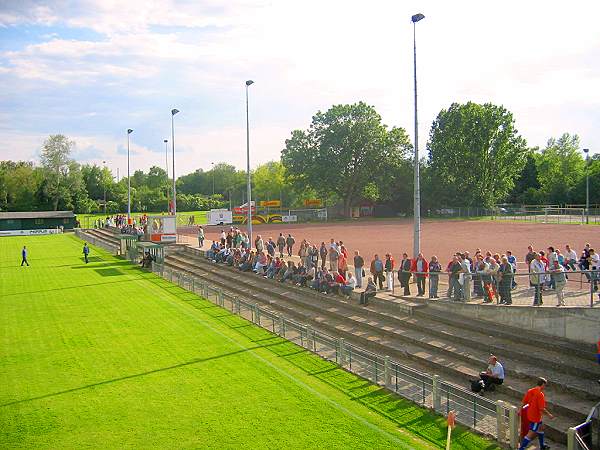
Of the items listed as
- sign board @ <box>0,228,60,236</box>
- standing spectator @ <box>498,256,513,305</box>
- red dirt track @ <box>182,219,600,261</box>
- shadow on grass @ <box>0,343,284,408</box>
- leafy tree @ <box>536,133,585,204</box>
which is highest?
leafy tree @ <box>536,133,585,204</box>

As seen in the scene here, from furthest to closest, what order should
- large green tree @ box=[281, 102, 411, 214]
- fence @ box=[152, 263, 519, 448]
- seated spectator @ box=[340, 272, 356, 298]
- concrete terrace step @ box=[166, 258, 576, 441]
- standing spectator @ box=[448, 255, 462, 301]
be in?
large green tree @ box=[281, 102, 411, 214], seated spectator @ box=[340, 272, 356, 298], standing spectator @ box=[448, 255, 462, 301], concrete terrace step @ box=[166, 258, 576, 441], fence @ box=[152, 263, 519, 448]

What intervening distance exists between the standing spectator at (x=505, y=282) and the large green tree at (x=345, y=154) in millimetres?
62546

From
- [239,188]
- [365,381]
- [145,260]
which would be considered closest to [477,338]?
[365,381]

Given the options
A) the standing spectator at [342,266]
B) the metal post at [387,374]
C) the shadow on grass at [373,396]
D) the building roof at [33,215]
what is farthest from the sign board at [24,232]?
the metal post at [387,374]

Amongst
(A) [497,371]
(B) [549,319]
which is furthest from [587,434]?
(B) [549,319]

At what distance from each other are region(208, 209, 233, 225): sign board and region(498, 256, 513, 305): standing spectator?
184ft

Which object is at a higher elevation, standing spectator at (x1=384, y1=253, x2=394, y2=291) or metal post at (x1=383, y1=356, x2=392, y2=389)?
standing spectator at (x1=384, y1=253, x2=394, y2=291)

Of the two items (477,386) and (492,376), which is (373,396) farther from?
(492,376)

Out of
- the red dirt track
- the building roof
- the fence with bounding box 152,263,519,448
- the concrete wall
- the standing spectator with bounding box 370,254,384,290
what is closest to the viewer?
the fence with bounding box 152,263,519,448

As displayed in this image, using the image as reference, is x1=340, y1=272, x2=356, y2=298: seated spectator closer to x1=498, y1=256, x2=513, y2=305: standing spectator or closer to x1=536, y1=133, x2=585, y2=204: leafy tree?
x1=498, y1=256, x2=513, y2=305: standing spectator

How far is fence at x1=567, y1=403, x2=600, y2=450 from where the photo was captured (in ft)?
32.1

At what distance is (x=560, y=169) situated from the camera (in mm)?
100125

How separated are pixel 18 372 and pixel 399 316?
11.9 metres

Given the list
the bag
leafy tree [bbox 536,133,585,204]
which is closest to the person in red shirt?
the bag
